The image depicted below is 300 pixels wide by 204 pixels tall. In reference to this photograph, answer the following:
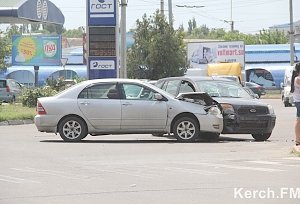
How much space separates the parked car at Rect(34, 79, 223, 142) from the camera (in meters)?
16.6

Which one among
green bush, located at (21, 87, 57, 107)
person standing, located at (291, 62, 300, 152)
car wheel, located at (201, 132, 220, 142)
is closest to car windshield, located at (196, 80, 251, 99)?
car wheel, located at (201, 132, 220, 142)

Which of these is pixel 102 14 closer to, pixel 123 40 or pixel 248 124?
pixel 123 40

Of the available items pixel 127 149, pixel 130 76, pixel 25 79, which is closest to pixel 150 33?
pixel 130 76

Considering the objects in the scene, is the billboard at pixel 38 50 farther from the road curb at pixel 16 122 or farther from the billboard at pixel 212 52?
the road curb at pixel 16 122

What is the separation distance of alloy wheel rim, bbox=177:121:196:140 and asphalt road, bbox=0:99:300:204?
1.05 feet

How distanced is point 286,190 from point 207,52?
5293 centimetres

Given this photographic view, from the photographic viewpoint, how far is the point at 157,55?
39000 millimetres

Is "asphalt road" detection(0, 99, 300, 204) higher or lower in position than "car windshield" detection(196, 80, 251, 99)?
lower

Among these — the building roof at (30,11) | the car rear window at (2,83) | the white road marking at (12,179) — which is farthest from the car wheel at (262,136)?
the car rear window at (2,83)

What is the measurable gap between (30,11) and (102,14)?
6.91 meters

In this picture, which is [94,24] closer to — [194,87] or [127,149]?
[194,87]

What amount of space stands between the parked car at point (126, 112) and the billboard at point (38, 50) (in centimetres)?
4281

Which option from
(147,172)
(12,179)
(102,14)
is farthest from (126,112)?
(102,14)

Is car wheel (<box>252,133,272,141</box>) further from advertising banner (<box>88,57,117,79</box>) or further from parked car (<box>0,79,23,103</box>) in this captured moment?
parked car (<box>0,79,23,103</box>)
